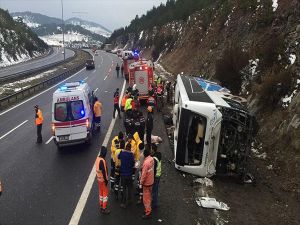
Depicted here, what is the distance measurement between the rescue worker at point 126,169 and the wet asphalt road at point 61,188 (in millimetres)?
406

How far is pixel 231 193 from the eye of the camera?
11789 mm

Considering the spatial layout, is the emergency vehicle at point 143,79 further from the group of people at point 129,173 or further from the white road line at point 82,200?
the group of people at point 129,173

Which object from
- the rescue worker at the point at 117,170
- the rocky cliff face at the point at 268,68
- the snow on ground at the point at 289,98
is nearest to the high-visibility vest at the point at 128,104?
the rocky cliff face at the point at 268,68

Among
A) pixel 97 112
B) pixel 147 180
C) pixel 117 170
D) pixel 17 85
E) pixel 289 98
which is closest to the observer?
pixel 147 180

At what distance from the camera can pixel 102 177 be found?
32.8ft

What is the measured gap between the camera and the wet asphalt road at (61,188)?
10.0 m

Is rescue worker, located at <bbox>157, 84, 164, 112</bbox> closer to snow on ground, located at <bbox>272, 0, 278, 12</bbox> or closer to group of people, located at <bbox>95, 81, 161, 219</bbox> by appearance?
snow on ground, located at <bbox>272, 0, 278, 12</bbox>

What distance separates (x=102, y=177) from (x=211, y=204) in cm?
315

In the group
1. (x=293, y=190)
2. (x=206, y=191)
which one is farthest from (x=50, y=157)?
(x=293, y=190)

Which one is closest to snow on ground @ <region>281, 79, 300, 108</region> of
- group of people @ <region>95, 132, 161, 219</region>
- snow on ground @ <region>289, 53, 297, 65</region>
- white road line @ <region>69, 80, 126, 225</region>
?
snow on ground @ <region>289, 53, 297, 65</region>

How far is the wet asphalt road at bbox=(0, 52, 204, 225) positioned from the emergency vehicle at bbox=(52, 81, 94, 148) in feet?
1.96

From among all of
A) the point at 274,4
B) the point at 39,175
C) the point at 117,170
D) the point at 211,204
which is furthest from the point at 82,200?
the point at 274,4

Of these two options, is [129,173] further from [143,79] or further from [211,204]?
[143,79]

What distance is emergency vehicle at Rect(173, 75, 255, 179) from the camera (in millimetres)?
12156
